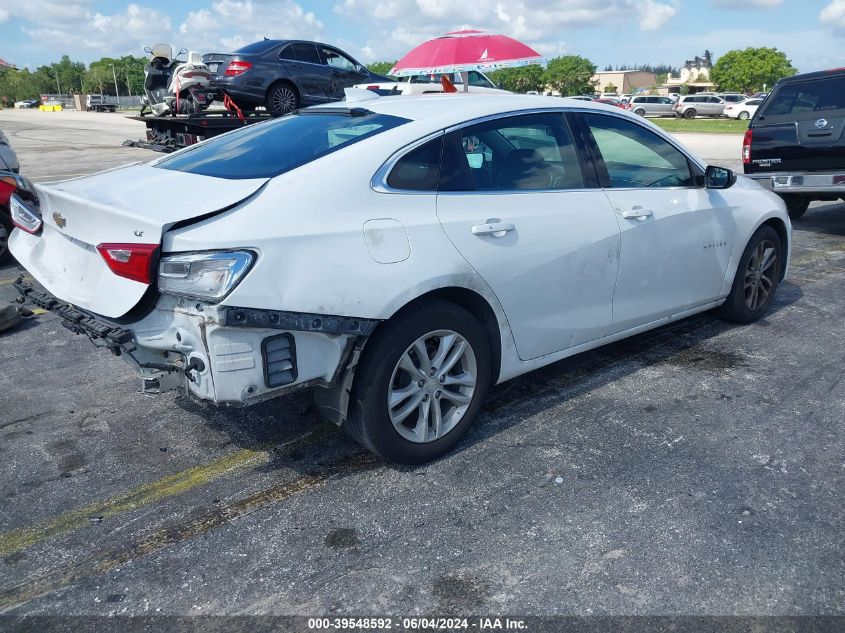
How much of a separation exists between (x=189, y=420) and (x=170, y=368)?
1.08m

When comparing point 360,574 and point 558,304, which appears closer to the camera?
point 360,574

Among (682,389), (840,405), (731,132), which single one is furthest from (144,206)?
(731,132)

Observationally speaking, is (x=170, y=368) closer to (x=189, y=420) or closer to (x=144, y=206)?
(x=144, y=206)

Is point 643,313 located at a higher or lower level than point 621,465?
higher

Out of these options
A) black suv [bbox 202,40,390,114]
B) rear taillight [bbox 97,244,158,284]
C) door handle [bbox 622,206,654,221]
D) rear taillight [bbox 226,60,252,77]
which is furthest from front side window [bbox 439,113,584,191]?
rear taillight [bbox 226,60,252,77]

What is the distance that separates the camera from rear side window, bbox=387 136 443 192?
3357 millimetres

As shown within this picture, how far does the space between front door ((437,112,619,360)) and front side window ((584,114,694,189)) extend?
23cm

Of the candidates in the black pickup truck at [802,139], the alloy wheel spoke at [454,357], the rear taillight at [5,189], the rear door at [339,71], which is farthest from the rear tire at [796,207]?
the rear taillight at [5,189]

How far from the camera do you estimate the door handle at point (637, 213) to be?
420 cm

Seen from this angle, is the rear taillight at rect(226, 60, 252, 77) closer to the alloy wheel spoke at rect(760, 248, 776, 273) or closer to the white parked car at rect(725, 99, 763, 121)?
the alloy wheel spoke at rect(760, 248, 776, 273)

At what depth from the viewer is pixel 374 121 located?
12.1 feet

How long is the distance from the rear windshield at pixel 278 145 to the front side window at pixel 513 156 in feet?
1.12

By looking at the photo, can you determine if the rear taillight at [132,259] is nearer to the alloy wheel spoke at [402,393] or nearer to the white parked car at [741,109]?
the alloy wheel spoke at [402,393]

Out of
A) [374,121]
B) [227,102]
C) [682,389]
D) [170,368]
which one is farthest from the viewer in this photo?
[227,102]
